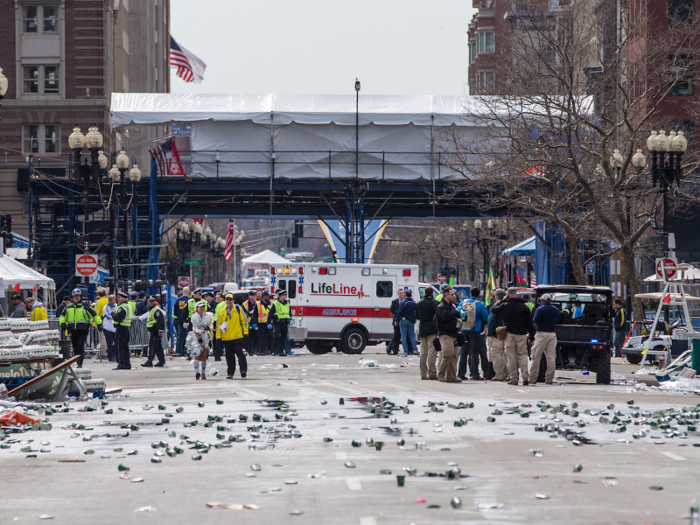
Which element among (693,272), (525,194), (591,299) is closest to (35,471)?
(591,299)

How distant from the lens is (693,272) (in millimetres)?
25641

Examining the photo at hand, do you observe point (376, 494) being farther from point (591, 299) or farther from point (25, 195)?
point (25, 195)

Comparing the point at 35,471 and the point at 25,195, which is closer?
the point at 35,471

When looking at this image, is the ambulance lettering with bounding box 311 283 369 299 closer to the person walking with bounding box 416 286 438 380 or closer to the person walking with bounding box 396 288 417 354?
the person walking with bounding box 396 288 417 354

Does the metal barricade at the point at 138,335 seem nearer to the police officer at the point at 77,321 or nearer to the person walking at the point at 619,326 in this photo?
the police officer at the point at 77,321

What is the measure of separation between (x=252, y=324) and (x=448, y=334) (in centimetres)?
1264

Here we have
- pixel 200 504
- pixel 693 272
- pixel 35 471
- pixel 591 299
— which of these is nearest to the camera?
pixel 200 504

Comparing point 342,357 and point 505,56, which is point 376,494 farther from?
point 505,56

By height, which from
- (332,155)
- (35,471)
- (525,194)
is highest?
(332,155)

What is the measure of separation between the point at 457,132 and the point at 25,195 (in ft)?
86.9

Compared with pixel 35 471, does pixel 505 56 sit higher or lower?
higher

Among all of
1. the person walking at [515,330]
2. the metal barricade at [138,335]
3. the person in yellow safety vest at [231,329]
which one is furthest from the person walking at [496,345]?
the metal barricade at [138,335]

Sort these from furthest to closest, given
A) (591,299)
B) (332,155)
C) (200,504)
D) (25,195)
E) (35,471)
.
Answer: (25,195) < (332,155) < (591,299) < (35,471) < (200,504)

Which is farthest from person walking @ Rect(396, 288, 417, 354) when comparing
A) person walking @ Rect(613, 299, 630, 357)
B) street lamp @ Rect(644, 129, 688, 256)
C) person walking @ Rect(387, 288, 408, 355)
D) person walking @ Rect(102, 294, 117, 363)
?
person walking @ Rect(102, 294, 117, 363)
